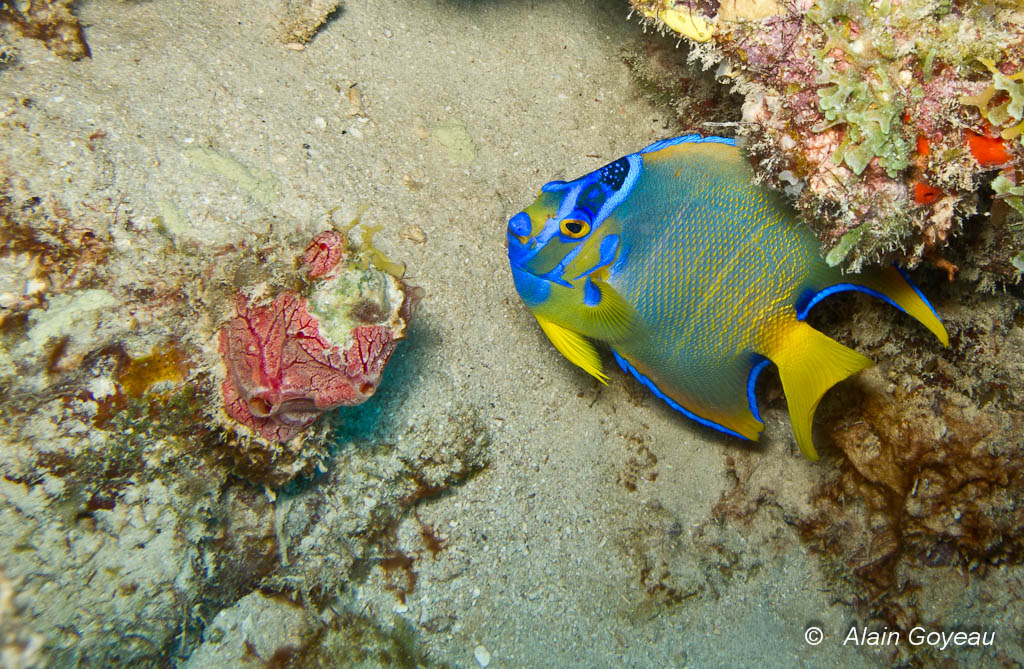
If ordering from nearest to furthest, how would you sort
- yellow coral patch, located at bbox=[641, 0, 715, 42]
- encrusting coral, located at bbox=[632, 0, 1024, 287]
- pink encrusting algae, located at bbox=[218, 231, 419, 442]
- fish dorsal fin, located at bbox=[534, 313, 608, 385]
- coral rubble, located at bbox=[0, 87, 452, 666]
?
encrusting coral, located at bbox=[632, 0, 1024, 287] < coral rubble, located at bbox=[0, 87, 452, 666] < pink encrusting algae, located at bbox=[218, 231, 419, 442] < yellow coral patch, located at bbox=[641, 0, 715, 42] < fish dorsal fin, located at bbox=[534, 313, 608, 385]

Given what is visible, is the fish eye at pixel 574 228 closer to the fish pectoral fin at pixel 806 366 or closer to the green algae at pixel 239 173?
the fish pectoral fin at pixel 806 366

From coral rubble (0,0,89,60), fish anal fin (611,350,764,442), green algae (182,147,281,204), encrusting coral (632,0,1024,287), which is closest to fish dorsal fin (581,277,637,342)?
fish anal fin (611,350,764,442)

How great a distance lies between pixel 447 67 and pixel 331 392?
224cm

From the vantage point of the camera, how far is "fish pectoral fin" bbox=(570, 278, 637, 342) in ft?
7.55

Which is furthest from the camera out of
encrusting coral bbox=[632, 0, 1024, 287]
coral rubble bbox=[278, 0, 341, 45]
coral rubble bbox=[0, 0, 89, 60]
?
coral rubble bbox=[278, 0, 341, 45]

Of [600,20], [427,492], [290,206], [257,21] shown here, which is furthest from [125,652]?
A: [600,20]

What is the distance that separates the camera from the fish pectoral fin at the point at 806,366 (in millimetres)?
2180

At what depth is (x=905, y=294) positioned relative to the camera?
2074 millimetres

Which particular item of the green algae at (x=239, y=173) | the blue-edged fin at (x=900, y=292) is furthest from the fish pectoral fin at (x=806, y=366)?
the green algae at (x=239, y=173)

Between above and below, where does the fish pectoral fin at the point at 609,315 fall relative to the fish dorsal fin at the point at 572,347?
above

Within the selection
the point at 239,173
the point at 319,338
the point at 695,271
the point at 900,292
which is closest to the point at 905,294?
the point at 900,292

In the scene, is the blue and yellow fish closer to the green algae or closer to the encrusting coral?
the encrusting coral

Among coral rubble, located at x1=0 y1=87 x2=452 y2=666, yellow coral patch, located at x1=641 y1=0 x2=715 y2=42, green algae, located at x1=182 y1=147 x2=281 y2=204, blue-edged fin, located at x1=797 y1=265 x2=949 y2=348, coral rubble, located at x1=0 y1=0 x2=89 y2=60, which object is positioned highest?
yellow coral patch, located at x1=641 y1=0 x2=715 y2=42

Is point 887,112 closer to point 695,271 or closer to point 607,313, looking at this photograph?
point 695,271
